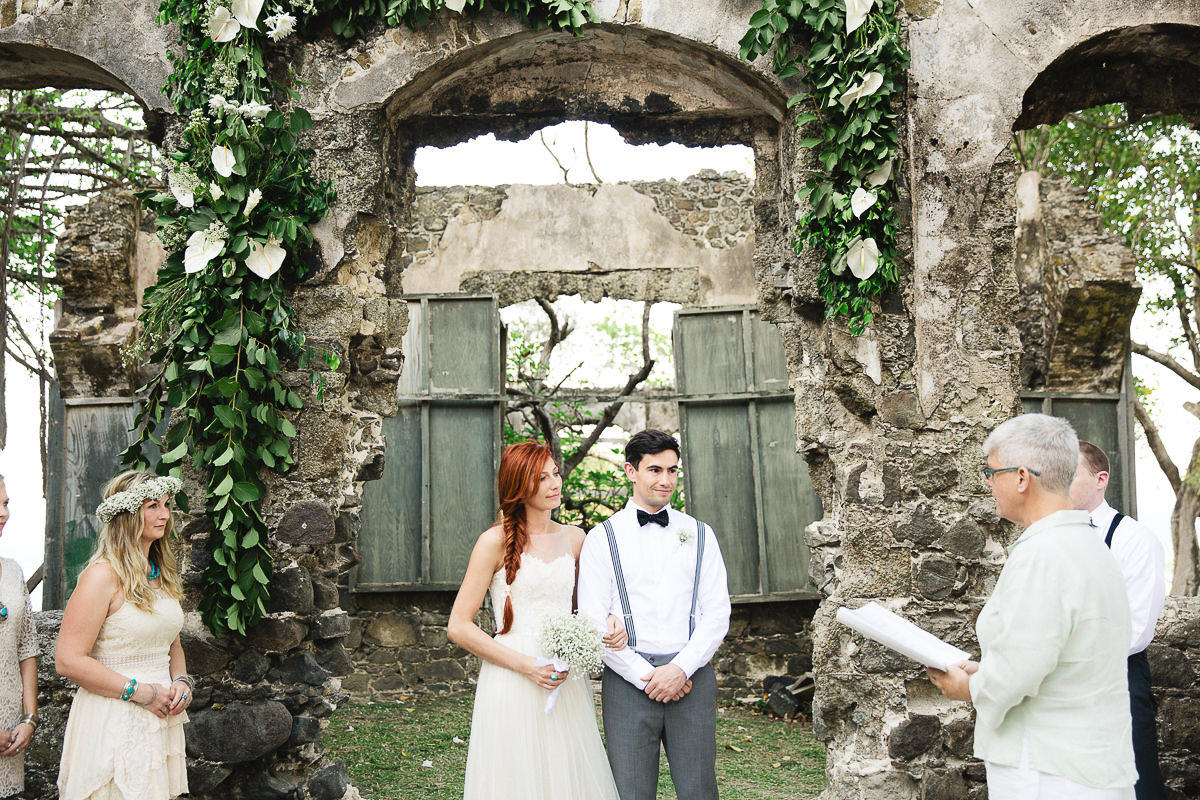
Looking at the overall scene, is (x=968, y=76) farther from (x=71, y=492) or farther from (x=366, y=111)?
(x=71, y=492)

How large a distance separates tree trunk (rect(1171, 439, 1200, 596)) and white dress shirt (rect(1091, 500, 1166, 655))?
758 cm

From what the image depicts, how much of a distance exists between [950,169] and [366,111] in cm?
289

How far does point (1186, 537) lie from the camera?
34.0 ft

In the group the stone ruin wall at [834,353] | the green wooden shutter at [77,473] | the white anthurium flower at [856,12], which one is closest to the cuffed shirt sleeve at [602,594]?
the stone ruin wall at [834,353]

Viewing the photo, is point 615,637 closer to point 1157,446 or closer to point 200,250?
point 200,250

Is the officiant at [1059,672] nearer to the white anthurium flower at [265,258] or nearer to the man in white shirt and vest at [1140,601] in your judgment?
the man in white shirt and vest at [1140,601]

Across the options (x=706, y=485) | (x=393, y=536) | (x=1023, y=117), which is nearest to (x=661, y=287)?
(x=706, y=485)

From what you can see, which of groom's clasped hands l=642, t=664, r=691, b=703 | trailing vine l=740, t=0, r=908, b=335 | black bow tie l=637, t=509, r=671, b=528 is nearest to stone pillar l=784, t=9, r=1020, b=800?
trailing vine l=740, t=0, r=908, b=335

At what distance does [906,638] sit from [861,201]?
2.49m

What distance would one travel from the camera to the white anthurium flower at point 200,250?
465 cm

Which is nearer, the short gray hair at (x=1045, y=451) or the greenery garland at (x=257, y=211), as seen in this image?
the short gray hair at (x=1045, y=451)

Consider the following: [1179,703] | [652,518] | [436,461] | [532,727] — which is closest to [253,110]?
[652,518]

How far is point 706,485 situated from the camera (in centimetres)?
852

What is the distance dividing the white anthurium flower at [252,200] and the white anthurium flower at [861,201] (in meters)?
2.81
